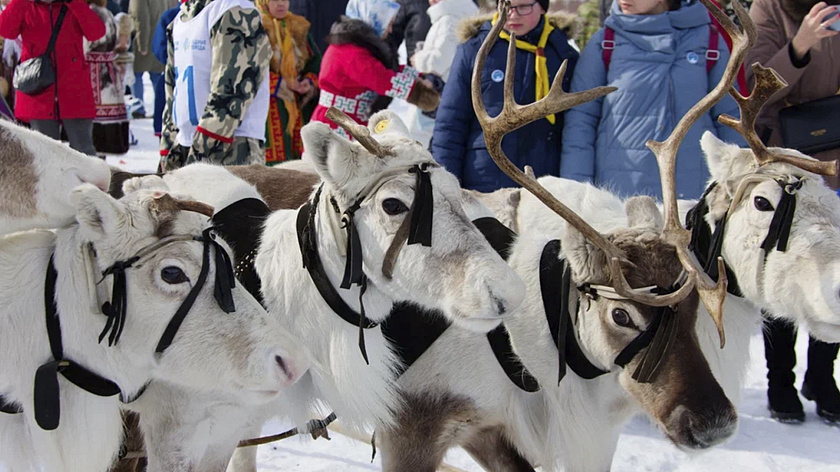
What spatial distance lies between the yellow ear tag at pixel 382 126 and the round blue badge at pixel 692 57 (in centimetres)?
174

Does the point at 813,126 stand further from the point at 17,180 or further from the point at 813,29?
the point at 17,180

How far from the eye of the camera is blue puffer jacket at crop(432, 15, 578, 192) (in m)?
4.11

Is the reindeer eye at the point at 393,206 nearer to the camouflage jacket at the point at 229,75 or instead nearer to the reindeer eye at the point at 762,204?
the reindeer eye at the point at 762,204

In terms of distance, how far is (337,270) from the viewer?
2607 mm

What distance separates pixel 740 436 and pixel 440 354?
2.27m

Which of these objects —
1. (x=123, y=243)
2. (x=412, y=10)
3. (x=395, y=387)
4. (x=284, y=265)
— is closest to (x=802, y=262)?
(x=395, y=387)

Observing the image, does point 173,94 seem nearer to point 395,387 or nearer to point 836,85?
point 395,387

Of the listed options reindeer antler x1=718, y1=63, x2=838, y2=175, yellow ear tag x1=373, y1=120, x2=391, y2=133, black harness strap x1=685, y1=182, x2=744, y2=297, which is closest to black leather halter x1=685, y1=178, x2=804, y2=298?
black harness strap x1=685, y1=182, x2=744, y2=297

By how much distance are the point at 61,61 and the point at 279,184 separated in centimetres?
358

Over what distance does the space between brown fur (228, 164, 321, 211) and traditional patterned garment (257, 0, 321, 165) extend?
6.67 ft

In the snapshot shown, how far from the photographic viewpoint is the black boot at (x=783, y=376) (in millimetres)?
4461

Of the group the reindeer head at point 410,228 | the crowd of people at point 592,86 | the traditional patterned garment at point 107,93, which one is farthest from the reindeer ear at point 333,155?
the traditional patterned garment at point 107,93

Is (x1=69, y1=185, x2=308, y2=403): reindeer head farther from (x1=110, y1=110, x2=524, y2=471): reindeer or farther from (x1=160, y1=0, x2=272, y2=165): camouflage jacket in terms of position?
(x1=160, y1=0, x2=272, y2=165): camouflage jacket

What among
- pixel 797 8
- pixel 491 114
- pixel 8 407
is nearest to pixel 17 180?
pixel 8 407
